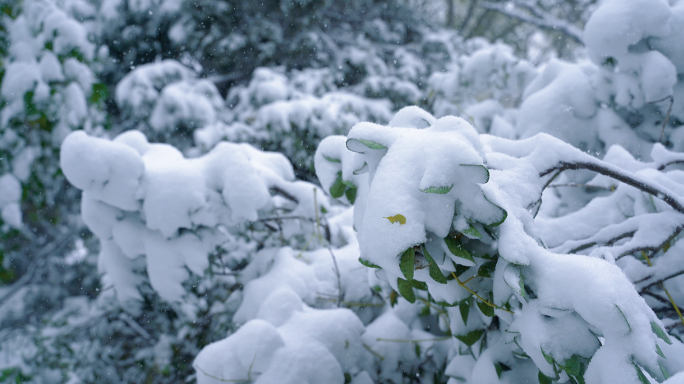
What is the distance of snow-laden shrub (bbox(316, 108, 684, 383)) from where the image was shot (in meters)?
0.64

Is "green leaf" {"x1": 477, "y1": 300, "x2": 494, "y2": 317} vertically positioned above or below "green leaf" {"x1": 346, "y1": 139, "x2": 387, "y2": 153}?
below

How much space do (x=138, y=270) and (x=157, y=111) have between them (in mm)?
2466

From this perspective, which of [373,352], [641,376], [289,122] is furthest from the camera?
[289,122]

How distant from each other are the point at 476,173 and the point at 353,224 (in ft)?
1.07

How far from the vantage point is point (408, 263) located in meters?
0.68

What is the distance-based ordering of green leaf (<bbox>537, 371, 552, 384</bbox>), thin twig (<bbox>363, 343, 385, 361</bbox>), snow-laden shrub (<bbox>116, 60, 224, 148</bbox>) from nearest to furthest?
green leaf (<bbox>537, 371, 552, 384</bbox>) < thin twig (<bbox>363, 343, 385, 361</bbox>) < snow-laden shrub (<bbox>116, 60, 224, 148</bbox>)

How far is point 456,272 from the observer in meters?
0.83

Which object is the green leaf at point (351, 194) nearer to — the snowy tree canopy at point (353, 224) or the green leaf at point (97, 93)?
the snowy tree canopy at point (353, 224)

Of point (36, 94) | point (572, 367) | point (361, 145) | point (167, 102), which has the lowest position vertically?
point (167, 102)

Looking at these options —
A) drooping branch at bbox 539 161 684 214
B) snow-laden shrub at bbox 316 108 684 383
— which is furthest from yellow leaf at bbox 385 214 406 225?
drooping branch at bbox 539 161 684 214

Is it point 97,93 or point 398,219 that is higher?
point 398,219

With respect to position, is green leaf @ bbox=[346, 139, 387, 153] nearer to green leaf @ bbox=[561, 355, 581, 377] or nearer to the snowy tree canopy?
the snowy tree canopy

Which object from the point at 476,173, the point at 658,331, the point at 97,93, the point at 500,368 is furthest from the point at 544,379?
the point at 97,93

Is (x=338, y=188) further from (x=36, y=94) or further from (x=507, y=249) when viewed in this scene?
(x=36, y=94)
